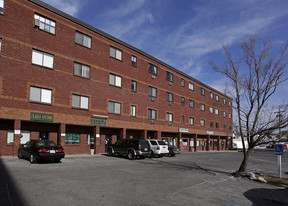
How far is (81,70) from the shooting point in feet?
82.9

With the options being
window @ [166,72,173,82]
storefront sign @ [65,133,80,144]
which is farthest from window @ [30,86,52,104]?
window @ [166,72,173,82]

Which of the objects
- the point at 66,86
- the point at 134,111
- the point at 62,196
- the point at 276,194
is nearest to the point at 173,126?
the point at 134,111

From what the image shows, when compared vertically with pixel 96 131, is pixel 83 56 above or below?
above

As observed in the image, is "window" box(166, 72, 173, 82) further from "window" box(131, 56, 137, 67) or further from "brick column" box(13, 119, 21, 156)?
"brick column" box(13, 119, 21, 156)

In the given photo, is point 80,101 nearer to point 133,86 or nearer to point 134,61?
point 133,86

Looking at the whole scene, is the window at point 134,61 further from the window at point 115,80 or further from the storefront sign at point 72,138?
the storefront sign at point 72,138

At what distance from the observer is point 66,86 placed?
23.7 metres

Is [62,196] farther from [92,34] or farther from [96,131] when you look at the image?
[92,34]

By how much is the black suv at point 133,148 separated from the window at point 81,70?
805 centimetres

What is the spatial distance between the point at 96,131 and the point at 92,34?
33.8 feet

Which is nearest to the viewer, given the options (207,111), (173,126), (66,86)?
(66,86)

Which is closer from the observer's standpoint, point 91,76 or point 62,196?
point 62,196

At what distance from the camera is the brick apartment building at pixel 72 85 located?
2012 centimetres

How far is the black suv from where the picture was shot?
68.6 feet
